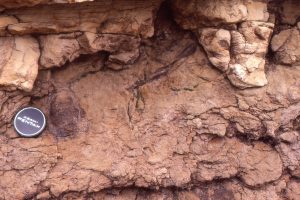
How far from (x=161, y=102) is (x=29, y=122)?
83 centimetres

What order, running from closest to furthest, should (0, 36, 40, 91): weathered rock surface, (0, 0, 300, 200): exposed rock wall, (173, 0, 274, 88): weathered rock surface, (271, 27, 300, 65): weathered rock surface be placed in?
1. (0, 36, 40, 91): weathered rock surface
2. (0, 0, 300, 200): exposed rock wall
3. (173, 0, 274, 88): weathered rock surface
4. (271, 27, 300, 65): weathered rock surface

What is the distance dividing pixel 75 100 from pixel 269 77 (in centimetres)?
127

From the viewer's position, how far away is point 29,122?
8.32 ft

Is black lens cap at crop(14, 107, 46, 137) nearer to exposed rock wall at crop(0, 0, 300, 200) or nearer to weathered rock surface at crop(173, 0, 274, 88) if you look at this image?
exposed rock wall at crop(0, 0, 300, 200)

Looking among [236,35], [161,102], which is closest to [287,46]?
[236,35]

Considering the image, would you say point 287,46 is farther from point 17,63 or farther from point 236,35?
point 17,63

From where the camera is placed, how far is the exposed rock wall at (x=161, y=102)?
2496mm

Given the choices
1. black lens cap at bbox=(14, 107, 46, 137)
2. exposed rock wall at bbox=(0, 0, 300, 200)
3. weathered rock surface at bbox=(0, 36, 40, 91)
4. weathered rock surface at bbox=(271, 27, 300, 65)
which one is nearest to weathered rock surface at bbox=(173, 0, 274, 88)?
exposed rock wall at bbox=(0, 0, 300, 200)

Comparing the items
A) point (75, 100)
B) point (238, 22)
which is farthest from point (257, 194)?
point (75, 100)

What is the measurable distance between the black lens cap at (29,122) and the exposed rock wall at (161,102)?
43mm

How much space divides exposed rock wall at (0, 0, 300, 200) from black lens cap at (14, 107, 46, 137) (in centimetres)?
4

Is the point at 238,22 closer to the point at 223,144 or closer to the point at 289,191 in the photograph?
the point at 223,144

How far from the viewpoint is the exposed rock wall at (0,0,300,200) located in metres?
2.50

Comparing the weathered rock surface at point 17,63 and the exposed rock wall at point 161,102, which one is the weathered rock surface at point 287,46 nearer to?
the exposed rock wall at point 161,102
